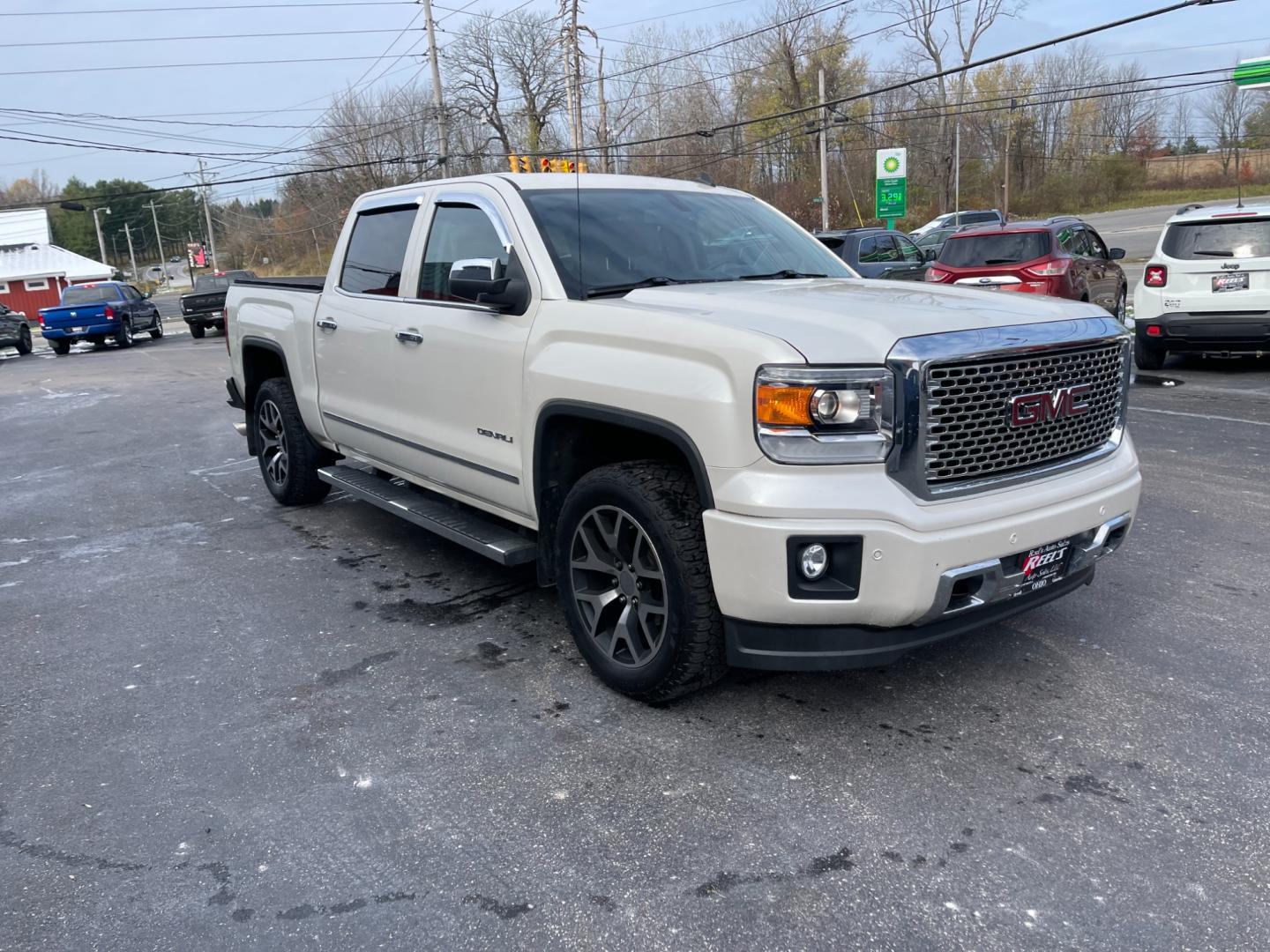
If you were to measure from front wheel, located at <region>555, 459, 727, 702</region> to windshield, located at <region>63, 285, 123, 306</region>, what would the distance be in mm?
26465

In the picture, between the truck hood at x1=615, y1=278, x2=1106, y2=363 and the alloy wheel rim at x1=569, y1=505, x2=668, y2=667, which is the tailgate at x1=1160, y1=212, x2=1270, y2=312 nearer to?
the truck hood at x1=615, y1=278, x2=1106, y2=363

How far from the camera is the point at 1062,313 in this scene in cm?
358

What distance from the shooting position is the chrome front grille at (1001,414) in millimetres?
3152

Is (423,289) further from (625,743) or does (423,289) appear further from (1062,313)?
(1062,313)

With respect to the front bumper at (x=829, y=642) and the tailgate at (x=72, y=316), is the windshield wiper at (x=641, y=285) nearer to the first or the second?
the front bumper at (x=829, y=642)

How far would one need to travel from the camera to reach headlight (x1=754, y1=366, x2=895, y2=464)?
307cm

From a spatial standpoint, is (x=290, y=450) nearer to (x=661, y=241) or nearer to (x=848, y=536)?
(x=661, y=241)

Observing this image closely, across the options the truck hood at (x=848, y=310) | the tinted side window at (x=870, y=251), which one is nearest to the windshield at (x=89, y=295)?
the tinted side window at (x=870, y=251)

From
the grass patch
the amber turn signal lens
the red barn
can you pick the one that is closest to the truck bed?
the amber turn signal lens

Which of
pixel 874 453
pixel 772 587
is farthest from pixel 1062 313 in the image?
pixel 772 587

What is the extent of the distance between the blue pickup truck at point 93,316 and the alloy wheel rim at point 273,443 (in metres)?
21.1

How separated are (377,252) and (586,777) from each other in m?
3.39

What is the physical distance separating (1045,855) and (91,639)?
418 cm

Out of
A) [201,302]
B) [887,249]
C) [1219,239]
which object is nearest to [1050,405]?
[1219,239]
